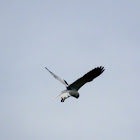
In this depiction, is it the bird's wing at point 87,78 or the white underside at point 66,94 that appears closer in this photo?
the white underside at point 66,94

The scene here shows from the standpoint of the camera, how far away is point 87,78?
29266 millimetres

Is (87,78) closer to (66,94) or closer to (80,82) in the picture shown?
(80,82)

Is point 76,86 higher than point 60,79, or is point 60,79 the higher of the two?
point 60,79

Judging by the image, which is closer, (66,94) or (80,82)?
(66,94)

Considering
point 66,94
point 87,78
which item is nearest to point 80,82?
point 87,78

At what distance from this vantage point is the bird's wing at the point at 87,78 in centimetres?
2900

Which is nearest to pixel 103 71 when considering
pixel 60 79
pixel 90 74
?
pixel 90 74

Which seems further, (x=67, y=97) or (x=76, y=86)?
(x=76, y=86)

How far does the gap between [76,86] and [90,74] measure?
1851 mm

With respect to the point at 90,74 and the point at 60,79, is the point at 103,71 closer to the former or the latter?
the point at 90,74

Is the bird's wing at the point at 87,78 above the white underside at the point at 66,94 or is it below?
above

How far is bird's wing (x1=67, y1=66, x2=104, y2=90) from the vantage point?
29000 millimetres

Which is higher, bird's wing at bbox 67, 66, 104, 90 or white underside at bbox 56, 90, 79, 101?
bird's wing at bbox 67, 66, 104, 90

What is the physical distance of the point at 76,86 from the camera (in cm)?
2970
